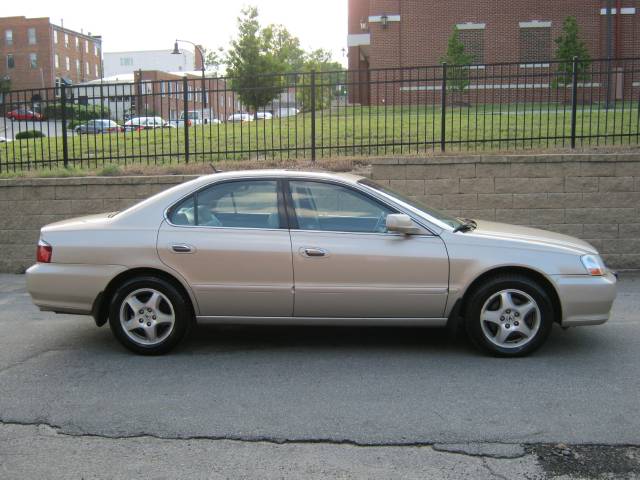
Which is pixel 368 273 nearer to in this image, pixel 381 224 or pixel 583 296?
pixel 381 224

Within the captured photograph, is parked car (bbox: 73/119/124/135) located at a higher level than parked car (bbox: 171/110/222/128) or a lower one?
lower

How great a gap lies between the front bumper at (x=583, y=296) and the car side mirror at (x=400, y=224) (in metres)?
1.21

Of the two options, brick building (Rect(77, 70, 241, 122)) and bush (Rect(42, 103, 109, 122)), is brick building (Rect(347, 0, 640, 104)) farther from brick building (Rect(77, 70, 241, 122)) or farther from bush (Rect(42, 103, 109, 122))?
bush (Rect(42, 103, 109, 122))

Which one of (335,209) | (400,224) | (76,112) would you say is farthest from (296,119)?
(400,224)

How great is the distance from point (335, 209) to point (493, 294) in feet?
4.76

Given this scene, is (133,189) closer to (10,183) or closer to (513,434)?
(10,183)

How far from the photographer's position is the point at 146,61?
10619 centimetres

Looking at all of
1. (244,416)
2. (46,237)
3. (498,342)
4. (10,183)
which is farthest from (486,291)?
(10,183)

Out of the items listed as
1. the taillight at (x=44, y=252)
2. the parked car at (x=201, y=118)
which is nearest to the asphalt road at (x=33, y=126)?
the parked car at (x=201, y=118)

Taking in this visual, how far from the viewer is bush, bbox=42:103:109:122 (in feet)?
39.0

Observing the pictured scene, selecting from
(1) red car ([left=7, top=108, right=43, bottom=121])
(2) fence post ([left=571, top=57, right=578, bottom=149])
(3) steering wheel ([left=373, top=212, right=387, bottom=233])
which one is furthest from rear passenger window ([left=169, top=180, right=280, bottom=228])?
(1) red car ([left=7, top=108, right=43, bottom=121])

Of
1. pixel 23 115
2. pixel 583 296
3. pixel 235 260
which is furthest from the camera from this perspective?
pixel 23 115

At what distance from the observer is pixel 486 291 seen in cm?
573

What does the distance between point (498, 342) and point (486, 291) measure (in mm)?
441
